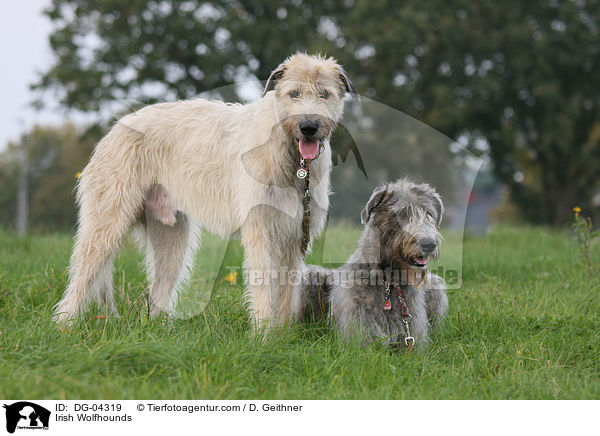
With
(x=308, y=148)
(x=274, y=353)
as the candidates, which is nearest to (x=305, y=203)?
(x=308, y=148)

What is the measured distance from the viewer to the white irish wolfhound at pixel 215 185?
404 centimetres

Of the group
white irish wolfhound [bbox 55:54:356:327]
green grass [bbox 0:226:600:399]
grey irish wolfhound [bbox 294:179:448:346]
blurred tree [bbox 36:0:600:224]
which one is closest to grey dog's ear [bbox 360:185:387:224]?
grey irish wolfhound [bbox 294:179:448:346]

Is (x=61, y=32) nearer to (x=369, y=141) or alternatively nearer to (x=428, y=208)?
(x=369, y=141)

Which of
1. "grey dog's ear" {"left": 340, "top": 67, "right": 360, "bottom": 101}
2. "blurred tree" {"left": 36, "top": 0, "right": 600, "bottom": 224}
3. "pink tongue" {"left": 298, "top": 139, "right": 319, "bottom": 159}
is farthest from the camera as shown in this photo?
"blurred tree" {"left": 36, "top": 0, "right": 600, "bottom": 224}

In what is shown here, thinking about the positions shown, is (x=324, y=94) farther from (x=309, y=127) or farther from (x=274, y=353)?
(x=274, y=353)

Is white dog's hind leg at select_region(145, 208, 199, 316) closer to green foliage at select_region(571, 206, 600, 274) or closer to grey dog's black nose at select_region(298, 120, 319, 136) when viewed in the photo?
grey dog's black nose at select_region(298, 120, 319, 136)

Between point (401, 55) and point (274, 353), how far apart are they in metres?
17.1

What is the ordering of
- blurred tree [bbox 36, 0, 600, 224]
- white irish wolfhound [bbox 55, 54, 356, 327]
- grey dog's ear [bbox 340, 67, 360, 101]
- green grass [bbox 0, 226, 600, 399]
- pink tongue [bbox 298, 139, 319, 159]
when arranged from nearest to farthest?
green grass [bbox 0, 226, 600, 399] → pink tongue [bbox 298, 139, 319, 159] → white irish wolfhound [bbox 55, 54, 356, 327] → grey dog's ear [bbox 340, 67, 360, 101] → blurred tree [bbox 36, 0, 600, 224]

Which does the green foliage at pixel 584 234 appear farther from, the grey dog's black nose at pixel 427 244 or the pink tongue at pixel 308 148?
the pink tongue at pixel 308 148

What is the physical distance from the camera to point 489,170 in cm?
2220

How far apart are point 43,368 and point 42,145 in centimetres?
4571

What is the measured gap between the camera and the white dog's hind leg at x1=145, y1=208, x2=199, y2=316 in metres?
5.15

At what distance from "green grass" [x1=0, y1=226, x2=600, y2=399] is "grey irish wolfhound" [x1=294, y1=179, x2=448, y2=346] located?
223mm

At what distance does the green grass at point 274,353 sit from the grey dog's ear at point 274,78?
187 centimetres
